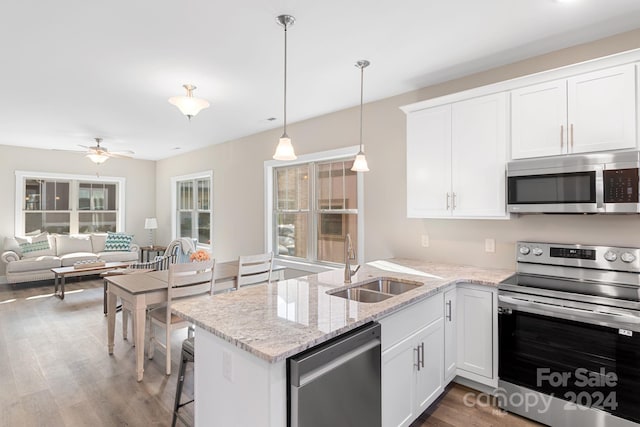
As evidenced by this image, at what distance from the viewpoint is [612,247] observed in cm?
239

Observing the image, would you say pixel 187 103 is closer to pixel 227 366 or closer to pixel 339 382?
pixel 227 366

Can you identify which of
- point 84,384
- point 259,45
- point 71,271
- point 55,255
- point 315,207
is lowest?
point 84,384

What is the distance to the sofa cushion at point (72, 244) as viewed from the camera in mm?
6828

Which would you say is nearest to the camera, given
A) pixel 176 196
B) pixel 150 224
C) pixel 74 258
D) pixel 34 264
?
pixel 34 264

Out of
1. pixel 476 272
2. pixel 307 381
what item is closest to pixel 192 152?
pixel 476 272

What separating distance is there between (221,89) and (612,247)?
12.1ft

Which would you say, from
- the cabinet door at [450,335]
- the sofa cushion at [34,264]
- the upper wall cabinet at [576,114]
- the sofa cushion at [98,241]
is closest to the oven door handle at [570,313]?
the cabinet door at [450,335]

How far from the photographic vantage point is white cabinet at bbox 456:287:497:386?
2.48 m

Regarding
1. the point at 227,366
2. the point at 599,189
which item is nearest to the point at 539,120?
the point at 599,189

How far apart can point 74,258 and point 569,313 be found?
306 inches

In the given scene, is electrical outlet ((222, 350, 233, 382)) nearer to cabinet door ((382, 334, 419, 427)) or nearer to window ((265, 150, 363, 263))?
cabinet door ((382, 334, 419, 427))

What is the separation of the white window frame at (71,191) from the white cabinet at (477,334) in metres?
8.00

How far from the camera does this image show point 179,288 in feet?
9.86

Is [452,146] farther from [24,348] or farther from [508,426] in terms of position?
[24,348]
